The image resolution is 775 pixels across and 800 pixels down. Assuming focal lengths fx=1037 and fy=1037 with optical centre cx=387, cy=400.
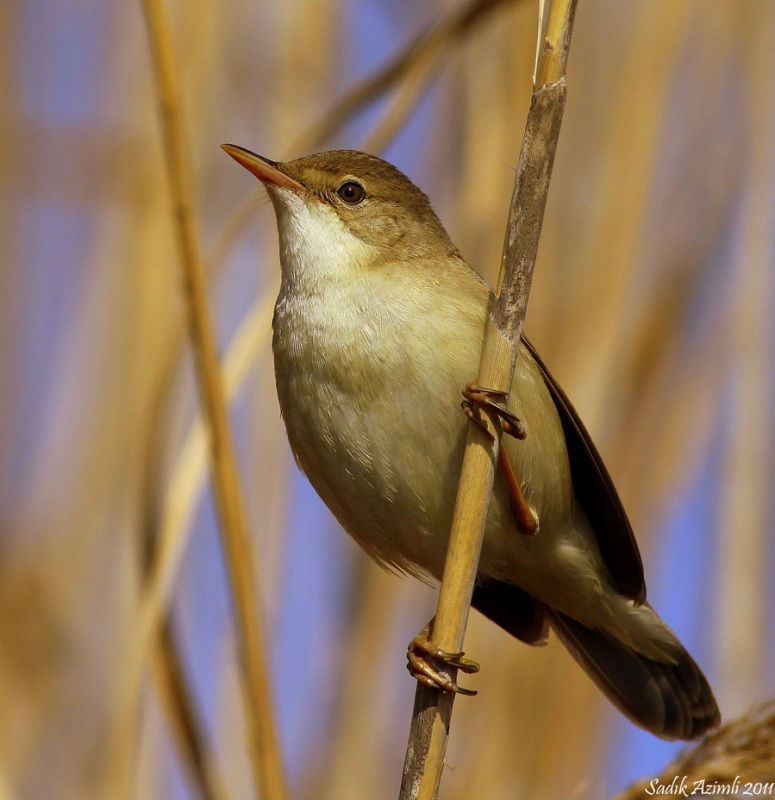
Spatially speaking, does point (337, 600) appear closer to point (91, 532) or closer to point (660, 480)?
point (91, 532)

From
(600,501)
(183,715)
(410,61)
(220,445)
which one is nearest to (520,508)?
(600,501)

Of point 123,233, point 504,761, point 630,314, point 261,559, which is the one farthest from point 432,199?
point 504,761

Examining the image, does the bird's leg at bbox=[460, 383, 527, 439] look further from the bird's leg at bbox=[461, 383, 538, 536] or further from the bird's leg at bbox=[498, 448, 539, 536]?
the bird's leg at bbox=[498, 448, 539, 536]

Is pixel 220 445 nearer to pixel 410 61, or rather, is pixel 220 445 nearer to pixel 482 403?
pixel 482 403

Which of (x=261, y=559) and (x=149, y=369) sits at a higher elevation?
(x=149, y=369)

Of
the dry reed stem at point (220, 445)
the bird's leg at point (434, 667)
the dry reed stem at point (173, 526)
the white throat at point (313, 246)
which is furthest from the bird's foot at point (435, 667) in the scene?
the white throat at point (313, 246)

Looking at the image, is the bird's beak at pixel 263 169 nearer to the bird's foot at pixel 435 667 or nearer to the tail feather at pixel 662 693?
the bird's foot at pixel 435 667
